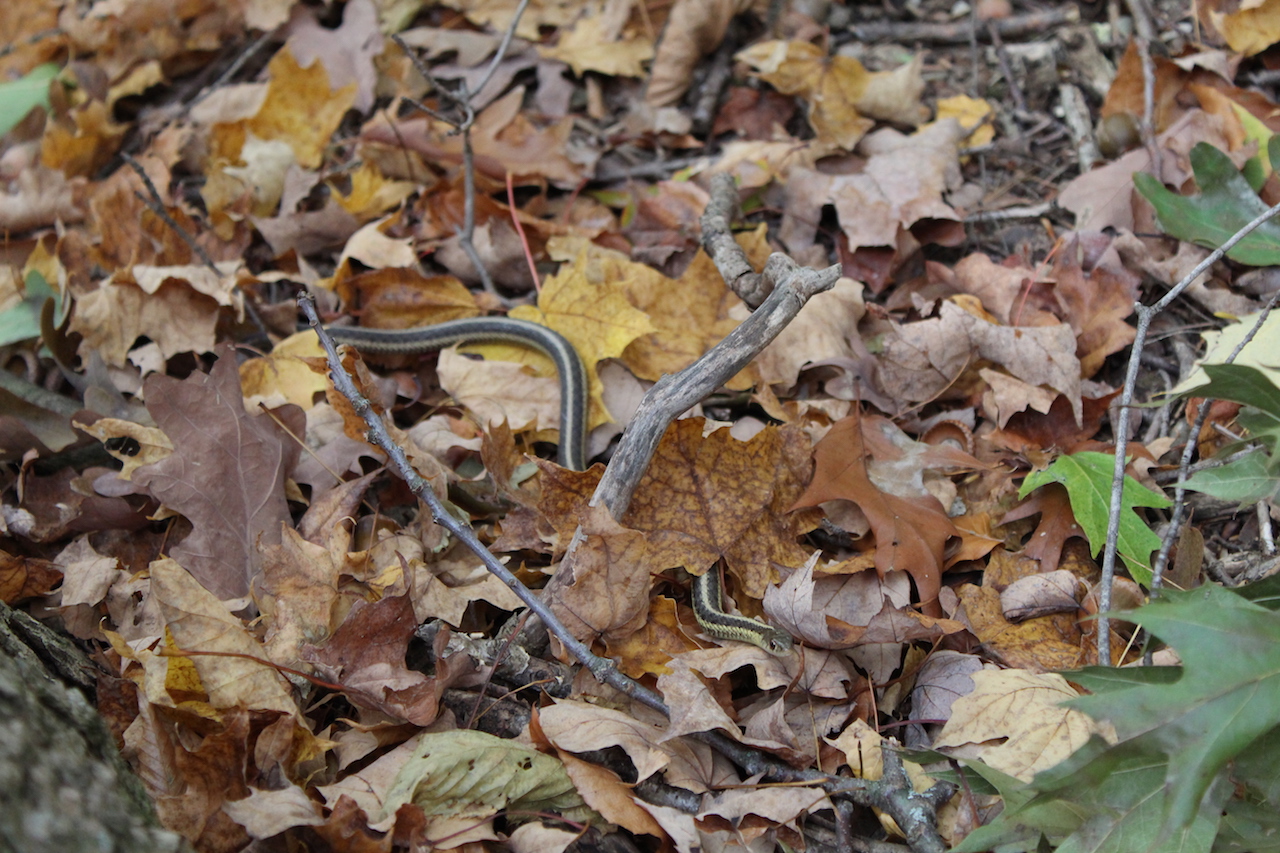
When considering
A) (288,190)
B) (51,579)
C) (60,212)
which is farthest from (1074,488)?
(60,212)

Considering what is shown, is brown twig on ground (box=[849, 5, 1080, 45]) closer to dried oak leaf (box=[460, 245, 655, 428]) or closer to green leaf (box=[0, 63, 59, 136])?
dried oak leaf (box=[460, 245, 655, 428])

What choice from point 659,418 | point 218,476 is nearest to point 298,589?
point 218,476

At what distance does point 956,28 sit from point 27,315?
18.4 feet

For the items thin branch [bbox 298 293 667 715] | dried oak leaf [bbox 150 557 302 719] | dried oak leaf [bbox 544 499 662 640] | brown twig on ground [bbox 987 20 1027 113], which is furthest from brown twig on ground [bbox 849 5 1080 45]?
dried oak leaf [bbox 150 557 302 719]

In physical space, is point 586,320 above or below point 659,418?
below

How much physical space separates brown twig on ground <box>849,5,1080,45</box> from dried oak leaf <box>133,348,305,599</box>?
14.8ft

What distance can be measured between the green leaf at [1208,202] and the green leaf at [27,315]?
5.23 metres

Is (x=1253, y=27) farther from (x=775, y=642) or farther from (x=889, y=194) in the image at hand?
(x=775, y=642)

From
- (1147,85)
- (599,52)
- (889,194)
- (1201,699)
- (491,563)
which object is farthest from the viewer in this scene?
(599,52)

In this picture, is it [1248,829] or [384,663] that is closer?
[1248,829]

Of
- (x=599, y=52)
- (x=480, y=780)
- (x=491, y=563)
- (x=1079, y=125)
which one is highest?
(x=599, y=52)

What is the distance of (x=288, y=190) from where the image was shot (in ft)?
17.1

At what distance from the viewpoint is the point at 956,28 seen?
5691 mm

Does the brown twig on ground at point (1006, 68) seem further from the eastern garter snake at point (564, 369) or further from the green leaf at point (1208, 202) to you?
the eastern garter snake at point (564, 369)
